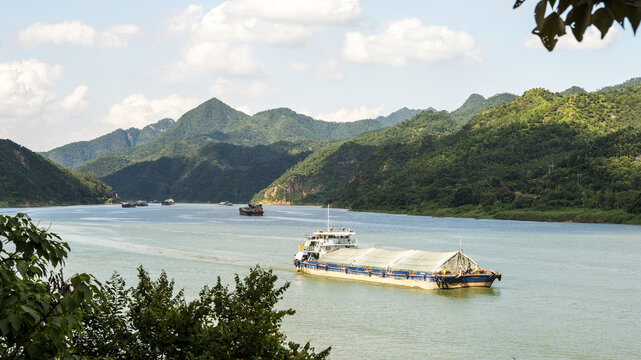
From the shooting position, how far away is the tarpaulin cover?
67.2 meters

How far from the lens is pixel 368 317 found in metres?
52.7

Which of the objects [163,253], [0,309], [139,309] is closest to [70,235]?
[163,253]

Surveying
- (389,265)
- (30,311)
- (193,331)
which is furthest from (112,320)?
(389,265)

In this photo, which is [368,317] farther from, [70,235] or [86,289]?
[70,235]

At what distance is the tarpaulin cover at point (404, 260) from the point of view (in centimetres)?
6719

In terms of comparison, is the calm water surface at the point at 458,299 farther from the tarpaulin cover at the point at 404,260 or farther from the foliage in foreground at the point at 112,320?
the foliage in foreground at the point at 112,320

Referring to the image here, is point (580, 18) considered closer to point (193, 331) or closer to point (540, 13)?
point (540, 13)

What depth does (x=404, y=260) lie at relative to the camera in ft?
235

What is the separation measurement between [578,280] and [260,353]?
63.9 meters

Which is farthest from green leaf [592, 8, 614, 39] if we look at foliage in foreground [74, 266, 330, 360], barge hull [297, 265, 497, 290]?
barge hull [297, 265, 497, 290]

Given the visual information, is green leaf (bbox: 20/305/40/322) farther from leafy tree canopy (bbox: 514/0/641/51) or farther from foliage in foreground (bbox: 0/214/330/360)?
leafy tree canopy (bbox: 514/0/641/51)

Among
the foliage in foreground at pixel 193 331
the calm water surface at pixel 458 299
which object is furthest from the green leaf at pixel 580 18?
the calm water surface at pixel 458 299

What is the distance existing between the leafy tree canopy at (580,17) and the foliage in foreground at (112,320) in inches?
283

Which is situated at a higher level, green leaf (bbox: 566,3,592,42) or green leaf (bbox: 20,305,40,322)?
green leaf (bbox: 566,3,592,42)
